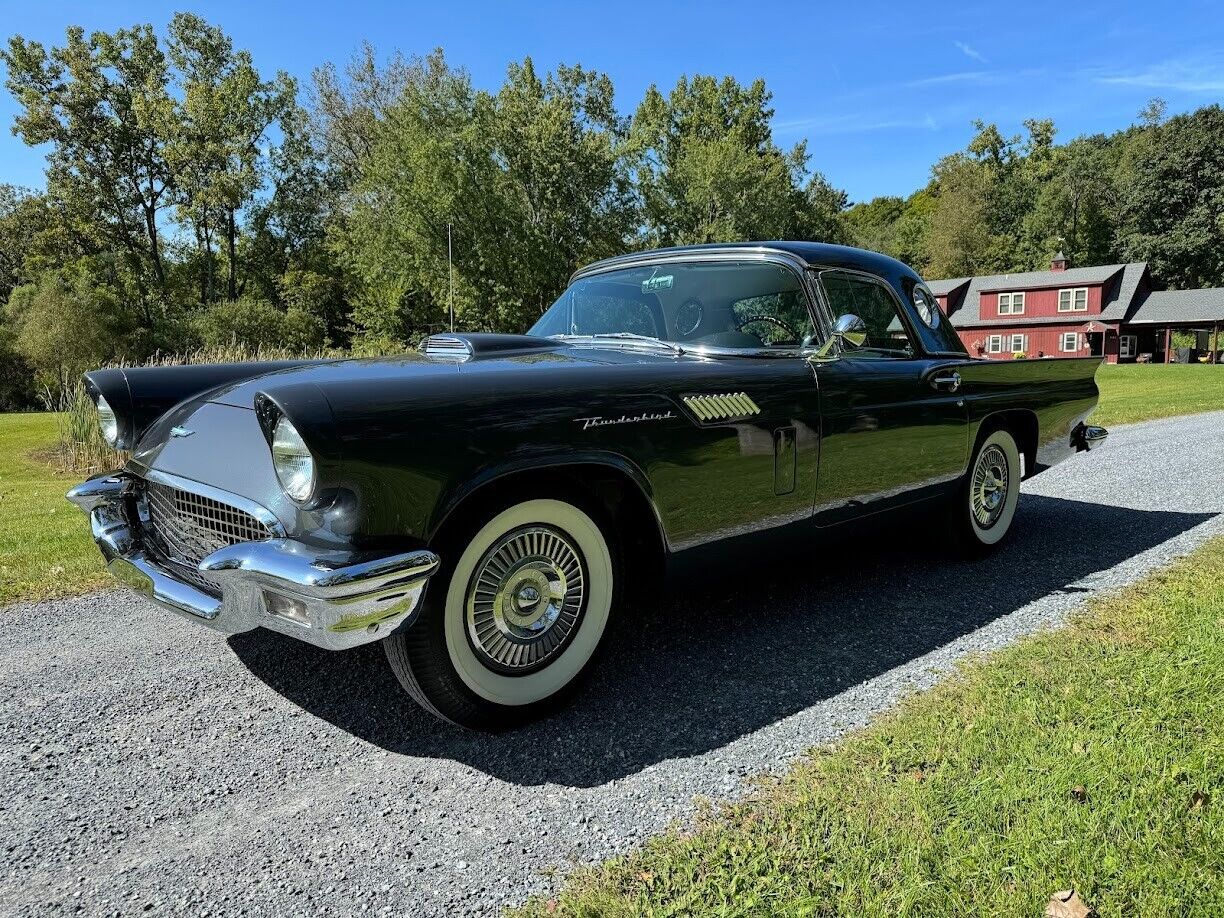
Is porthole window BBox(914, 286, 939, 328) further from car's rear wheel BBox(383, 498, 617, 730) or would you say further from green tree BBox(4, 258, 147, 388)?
green tree BBox(4, 258, 147, 388)

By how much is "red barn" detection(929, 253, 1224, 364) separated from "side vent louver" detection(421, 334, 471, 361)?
4881 centimetres

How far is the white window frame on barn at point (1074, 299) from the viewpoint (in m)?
47.0

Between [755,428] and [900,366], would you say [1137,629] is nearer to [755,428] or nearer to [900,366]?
[900,366]

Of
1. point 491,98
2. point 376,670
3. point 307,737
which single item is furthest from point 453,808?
point 491,98

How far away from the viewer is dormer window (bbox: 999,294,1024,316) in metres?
48.5

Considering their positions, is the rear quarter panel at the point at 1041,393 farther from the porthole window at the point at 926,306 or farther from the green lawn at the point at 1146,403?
the green lawn at the point at 1146,403

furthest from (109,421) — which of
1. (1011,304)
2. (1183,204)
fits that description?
(1183,204)

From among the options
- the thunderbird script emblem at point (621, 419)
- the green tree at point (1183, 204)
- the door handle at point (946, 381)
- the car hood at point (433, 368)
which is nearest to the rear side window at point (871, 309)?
the door handle at point (946, 381)

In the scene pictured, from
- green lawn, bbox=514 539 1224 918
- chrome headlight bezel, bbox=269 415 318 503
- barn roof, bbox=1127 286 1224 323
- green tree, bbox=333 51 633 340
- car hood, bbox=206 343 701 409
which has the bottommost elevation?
green lawn, bbox=514 539 1224 918

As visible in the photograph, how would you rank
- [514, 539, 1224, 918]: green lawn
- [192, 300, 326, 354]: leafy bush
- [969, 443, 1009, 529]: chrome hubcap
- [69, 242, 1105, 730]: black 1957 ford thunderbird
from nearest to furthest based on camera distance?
[514, 539, 1224, 918]: green lawn, [69, 242, 1105, 730]: black 1957 ford thunderbird, [969, 443, 1009, 529]: chrome hubcap, [192, 300, 326, 354]: leafy bush

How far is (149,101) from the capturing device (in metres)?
35.1

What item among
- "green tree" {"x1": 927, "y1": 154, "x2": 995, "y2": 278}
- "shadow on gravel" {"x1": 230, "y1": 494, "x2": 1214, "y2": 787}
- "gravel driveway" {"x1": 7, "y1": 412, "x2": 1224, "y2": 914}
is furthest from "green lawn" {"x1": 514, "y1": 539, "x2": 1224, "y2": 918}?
"green tree" {"x1": 927, "y1": 154, "x2": 995, "y2": 278}

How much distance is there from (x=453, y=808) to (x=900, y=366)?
2949 mm

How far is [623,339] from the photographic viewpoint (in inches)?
146
